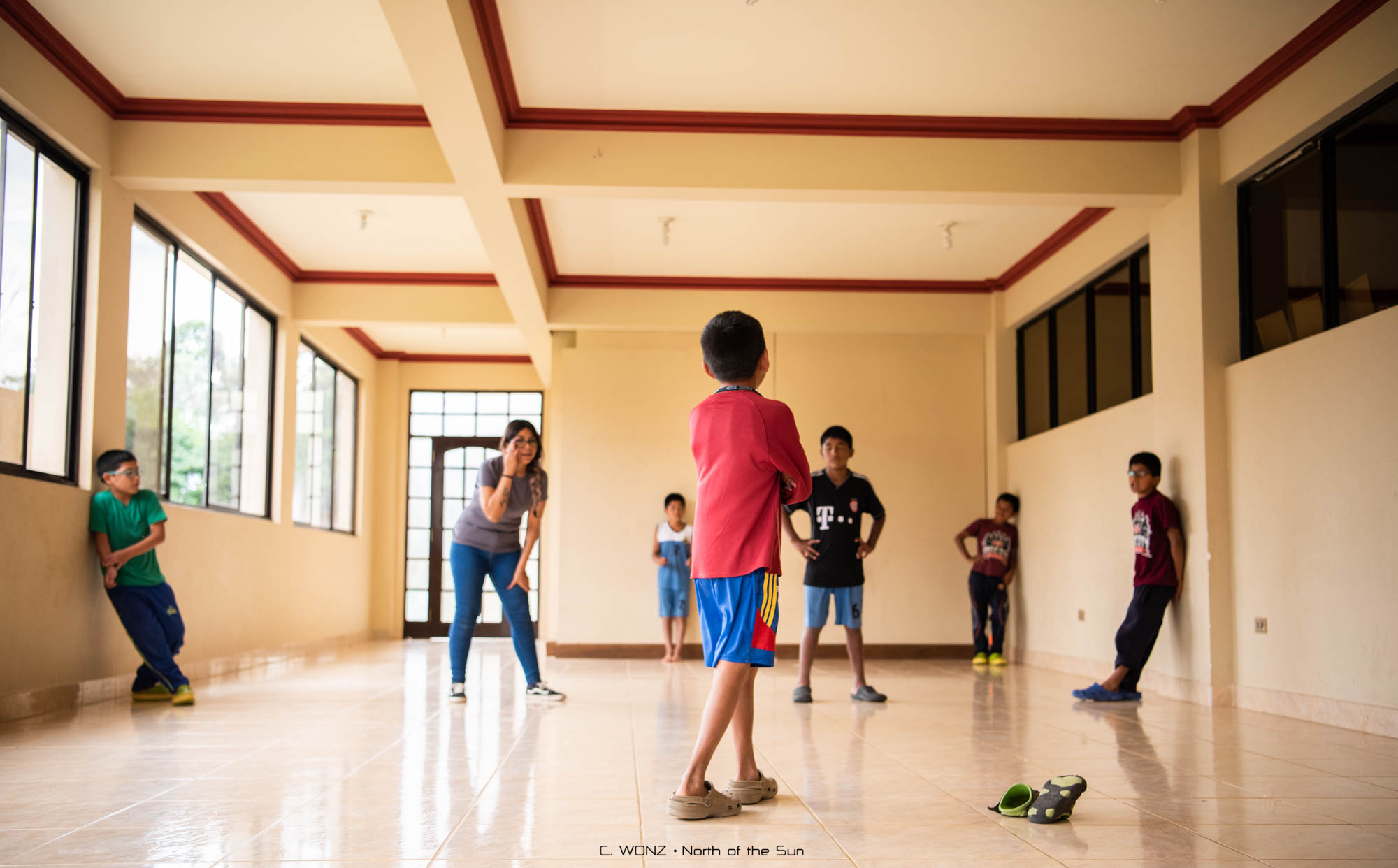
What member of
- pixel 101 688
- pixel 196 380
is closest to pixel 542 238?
pixel 196 380

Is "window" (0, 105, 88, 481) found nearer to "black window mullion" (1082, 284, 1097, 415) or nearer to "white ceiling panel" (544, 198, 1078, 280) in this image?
"white ceiling panel" (544, 198, 1078, 280)

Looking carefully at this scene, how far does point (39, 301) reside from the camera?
523cm

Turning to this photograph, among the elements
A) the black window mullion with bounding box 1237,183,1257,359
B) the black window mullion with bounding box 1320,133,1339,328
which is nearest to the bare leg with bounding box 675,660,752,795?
the black window mullion with bounding box 1320,133,1339,328

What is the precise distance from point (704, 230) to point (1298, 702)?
4.48 m

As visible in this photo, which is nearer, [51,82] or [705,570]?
[705,570]

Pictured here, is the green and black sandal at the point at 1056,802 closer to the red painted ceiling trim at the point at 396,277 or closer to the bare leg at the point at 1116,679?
the bare leg at the point at 1116,679

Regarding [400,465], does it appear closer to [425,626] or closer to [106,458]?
[425,626]

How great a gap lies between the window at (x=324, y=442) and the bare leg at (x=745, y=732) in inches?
279

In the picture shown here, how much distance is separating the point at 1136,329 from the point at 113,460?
5.69 m

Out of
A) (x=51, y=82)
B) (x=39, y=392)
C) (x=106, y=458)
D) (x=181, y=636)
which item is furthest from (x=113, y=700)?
(x=51, y=82)

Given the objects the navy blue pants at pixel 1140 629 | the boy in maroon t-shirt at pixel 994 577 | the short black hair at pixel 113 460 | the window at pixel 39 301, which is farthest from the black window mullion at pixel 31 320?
the boy in maroon t-shirt at pixel 994 577

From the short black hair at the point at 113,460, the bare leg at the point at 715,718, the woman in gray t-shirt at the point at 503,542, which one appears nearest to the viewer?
the bare leg at the point at 715,718

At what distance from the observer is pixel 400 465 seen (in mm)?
11852

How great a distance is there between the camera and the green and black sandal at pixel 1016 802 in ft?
8.80
